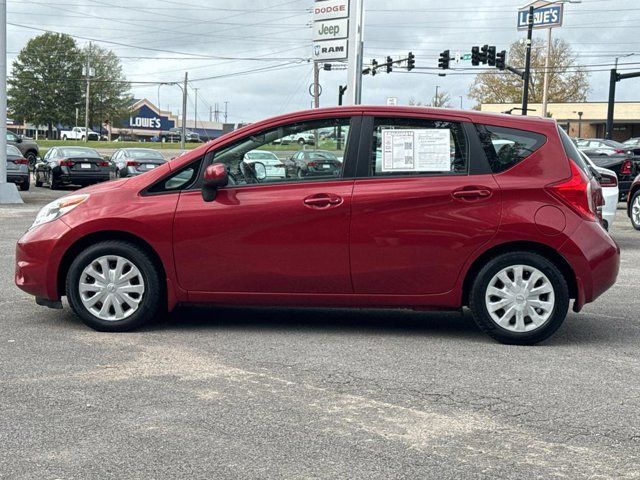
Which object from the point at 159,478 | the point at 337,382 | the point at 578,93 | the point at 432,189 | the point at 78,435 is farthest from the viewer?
the point at 578,93

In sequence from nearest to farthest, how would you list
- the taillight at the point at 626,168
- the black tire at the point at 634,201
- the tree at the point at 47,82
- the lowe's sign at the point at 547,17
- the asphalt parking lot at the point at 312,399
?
the asphalt parking lot at the point at 312,399, the black tire at the point at 634,201, the taillight at the point at 626,168, the lowe's sign at the point at 547,17, the tree at the point at 47,82

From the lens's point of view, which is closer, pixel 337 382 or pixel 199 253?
pixel 337 382

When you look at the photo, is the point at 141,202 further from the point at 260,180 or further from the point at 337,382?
the point at 337,382

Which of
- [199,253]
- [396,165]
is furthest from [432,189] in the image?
[199,253]

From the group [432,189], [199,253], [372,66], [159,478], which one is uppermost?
[372,66]

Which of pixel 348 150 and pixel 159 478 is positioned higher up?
pixel 348 150

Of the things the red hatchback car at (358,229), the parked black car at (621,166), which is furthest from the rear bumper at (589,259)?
the parked black car at (621,166)

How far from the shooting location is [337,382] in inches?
211

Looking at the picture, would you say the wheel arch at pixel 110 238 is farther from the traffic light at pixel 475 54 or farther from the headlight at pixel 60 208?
the traffic light at pixel 475 54

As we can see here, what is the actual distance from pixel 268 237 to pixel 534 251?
1.95 meters

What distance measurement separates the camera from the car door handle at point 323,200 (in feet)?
21.3

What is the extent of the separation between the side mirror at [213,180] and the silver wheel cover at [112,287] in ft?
2.54

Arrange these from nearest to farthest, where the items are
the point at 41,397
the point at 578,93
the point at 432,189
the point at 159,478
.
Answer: the point at 159,478 < the point at 41,397 < the point at 432,189 < the point at 578,93

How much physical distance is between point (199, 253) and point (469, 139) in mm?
2185
